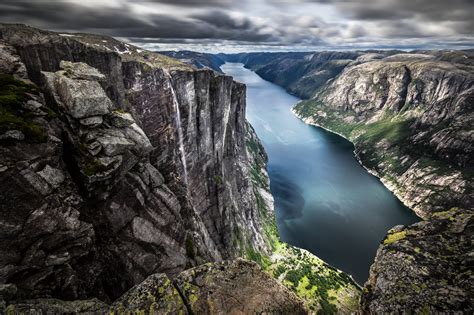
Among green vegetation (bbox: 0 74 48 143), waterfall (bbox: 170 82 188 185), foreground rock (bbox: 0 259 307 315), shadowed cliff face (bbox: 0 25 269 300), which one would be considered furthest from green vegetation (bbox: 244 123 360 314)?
green vegetation (bbox: 0 74 48 143)

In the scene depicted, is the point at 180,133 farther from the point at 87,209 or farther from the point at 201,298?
the point at 201,298

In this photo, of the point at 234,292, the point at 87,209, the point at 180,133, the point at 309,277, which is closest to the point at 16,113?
the point at 87,209

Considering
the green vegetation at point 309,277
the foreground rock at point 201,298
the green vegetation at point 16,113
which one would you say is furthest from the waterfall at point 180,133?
the foreground rock at point 201,298

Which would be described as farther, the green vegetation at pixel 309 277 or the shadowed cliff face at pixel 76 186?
the green vegetation at pixel 309 277

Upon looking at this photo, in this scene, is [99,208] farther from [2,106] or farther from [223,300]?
[223,300]

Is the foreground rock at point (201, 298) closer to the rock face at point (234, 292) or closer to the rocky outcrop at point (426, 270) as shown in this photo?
the rock face at point (234, 292)

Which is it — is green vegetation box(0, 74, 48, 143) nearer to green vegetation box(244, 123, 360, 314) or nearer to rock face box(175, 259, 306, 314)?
rock face box(175, 259, 306, 314)

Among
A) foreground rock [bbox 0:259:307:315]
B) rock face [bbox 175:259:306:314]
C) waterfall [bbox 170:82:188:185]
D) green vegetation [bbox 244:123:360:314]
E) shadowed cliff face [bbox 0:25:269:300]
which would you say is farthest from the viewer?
green vegetation [bbox 244:123:360:314]

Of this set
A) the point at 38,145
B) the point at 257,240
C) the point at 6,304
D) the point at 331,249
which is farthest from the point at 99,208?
the point at 331,249
